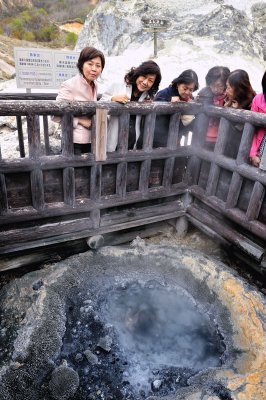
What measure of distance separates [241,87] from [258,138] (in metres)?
0.71

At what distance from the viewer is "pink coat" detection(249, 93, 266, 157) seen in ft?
12.3

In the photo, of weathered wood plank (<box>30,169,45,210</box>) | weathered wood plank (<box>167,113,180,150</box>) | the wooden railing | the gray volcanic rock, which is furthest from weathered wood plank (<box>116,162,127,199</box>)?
the gray volcanic rock

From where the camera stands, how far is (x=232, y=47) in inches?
599

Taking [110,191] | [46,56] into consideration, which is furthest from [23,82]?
[110,191]

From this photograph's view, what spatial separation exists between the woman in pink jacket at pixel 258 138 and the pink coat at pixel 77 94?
2071 millimetres

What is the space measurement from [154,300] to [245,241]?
1542mm

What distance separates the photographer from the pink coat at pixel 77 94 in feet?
12.1

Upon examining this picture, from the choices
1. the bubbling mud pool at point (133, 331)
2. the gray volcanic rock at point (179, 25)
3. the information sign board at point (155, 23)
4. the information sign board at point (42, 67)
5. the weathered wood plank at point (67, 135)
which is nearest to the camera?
the bubbling mud pool at point (133, 331)

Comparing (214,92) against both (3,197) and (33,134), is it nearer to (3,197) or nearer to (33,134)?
(33,134)

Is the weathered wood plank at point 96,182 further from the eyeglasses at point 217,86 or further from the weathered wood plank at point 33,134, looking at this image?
the eyeglasses at point 217,86

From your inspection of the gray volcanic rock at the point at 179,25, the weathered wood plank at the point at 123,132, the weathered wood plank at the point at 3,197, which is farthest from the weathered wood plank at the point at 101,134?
the gray volcanic rock at the point at 179,25

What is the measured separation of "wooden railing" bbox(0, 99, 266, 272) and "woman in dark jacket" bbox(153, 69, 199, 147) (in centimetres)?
12

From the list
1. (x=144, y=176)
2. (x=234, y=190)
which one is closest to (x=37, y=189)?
(x=144, y=176)

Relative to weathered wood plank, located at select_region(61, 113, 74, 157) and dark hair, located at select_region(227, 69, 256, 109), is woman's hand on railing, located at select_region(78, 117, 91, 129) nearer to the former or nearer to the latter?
weathered wood plank, located at select_region(61, 113, 74, 157)
